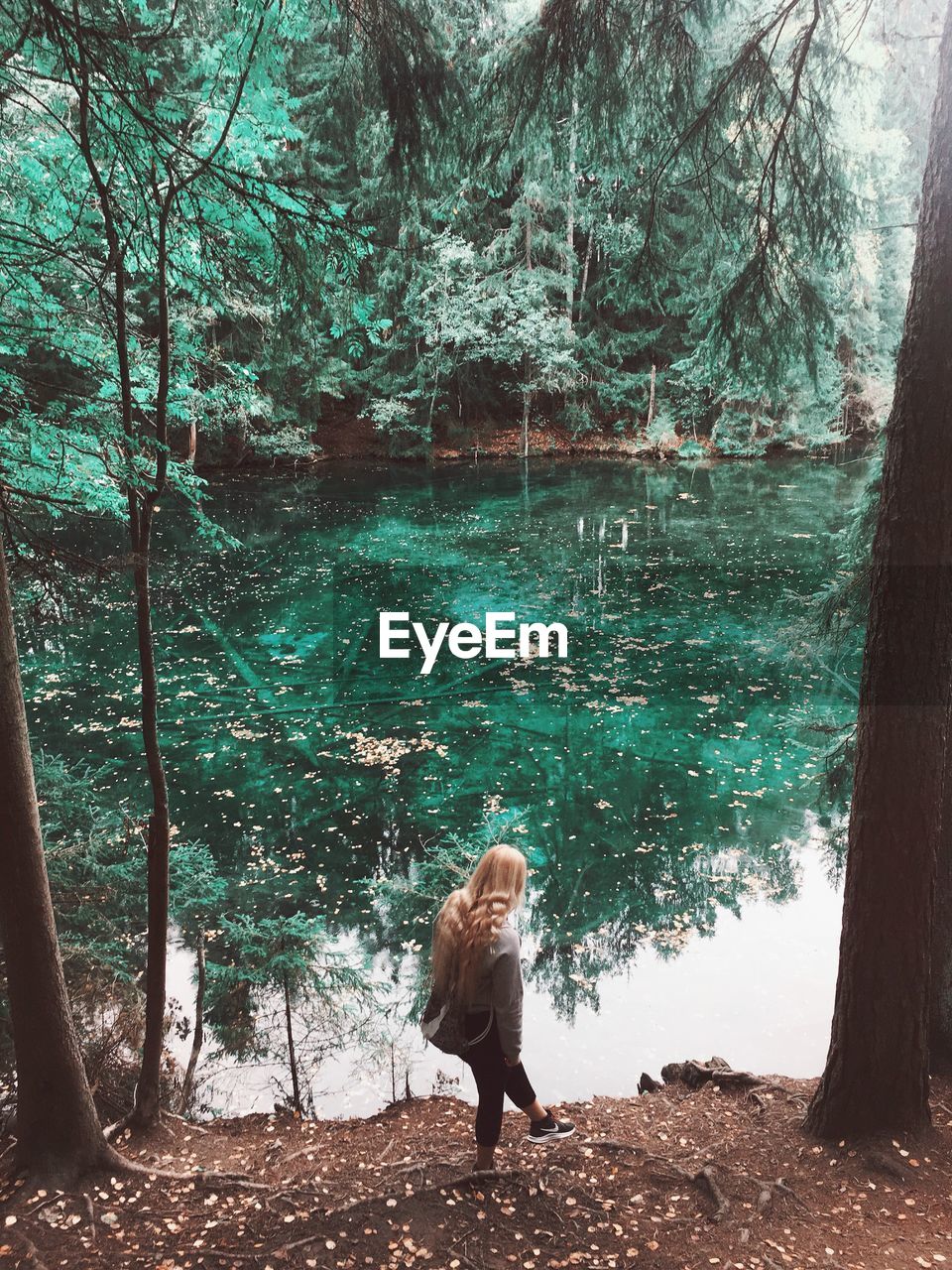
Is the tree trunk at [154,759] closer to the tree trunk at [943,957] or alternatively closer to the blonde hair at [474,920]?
the blonde hair at [474,920]

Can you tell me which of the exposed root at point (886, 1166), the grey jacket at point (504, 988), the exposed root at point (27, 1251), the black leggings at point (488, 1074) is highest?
the grey jacket at point (504, 988)

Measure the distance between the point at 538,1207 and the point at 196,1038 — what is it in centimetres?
297

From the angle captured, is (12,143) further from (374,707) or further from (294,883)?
(374,707)

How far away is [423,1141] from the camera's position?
398 cm

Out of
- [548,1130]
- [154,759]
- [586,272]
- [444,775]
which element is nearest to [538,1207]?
[548,1130]

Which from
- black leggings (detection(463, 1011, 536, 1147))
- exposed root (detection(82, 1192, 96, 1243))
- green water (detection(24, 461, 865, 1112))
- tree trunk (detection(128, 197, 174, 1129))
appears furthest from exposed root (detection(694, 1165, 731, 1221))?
tree trunk (detection(128, 197, 174, 1129))

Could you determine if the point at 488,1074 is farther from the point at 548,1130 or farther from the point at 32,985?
the point at 32,985

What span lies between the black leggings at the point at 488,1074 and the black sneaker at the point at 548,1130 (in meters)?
0.33

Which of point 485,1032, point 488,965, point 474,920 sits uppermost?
point 474,920

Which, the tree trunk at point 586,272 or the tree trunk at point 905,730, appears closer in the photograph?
the tree trunk at point 905,730

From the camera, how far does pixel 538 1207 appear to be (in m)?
3.12

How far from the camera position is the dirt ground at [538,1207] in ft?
9.20

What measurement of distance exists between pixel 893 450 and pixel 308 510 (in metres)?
19.0

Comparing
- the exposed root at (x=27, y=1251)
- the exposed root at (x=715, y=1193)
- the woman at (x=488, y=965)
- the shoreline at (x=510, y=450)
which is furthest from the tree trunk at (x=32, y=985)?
the shoreline at (x=510, y=450)
